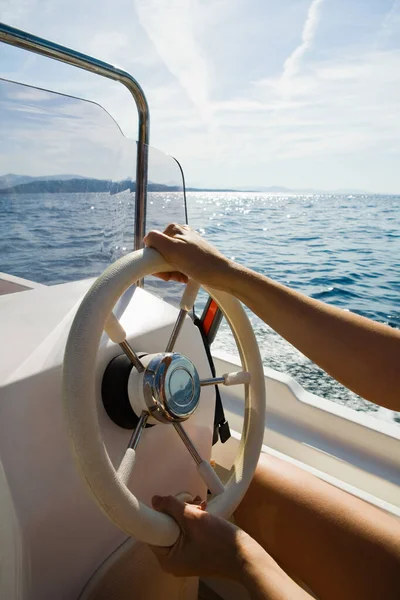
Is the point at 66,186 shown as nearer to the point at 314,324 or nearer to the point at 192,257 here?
the point at 192,257

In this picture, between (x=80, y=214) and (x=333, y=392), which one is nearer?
(x=80, y=214)

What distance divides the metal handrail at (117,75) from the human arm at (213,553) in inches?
28.5

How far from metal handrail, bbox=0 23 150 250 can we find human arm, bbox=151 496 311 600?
725 millimetres

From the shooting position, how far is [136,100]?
46.7 inches

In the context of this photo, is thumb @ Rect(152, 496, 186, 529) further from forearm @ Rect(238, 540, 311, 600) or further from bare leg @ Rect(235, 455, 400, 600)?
bare leg @ Rect(235, 455, 400, 600)

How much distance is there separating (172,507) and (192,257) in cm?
37

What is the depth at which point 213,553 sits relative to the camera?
2.24 ft

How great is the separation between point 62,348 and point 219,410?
1.65 ft

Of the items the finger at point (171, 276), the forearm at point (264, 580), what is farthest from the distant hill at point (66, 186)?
the forearm at point (264, 580)

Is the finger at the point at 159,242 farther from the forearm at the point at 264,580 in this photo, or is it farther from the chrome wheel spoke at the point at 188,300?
the forearm at the point at 264,580

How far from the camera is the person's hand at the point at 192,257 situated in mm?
738

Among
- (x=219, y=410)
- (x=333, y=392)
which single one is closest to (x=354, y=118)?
(x=333, y=392)

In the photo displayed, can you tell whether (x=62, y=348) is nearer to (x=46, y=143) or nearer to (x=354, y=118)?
(x=46, y=143)

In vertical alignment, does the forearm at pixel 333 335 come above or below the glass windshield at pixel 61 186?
below
